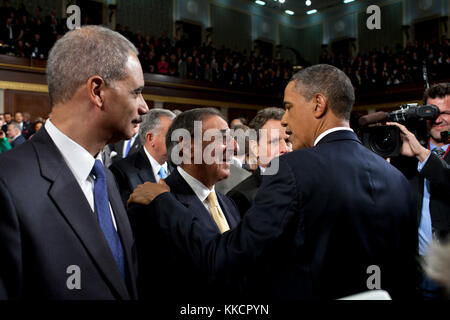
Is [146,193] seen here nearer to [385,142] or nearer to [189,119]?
[189,119]

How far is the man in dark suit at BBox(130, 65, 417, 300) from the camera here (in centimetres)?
137

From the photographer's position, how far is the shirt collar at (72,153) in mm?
1163

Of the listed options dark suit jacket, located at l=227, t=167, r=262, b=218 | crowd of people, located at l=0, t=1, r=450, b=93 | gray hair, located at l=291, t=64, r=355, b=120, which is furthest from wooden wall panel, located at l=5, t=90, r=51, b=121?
gray hair, located at l=291, t=64, r=355, b=120

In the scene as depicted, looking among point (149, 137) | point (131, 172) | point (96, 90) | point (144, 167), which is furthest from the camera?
point (149, 137)

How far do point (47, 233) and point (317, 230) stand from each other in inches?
34.0

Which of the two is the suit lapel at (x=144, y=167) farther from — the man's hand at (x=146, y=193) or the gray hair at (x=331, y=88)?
the gray hair at (x=331, y=88)

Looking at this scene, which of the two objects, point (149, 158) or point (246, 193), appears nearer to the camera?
point (246, 193)

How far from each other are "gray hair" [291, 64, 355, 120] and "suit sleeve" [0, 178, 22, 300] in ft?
3.88

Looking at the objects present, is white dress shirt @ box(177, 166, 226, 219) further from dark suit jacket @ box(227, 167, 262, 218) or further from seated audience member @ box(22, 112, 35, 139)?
seated audience member @ box(22, 112, 35, 139)

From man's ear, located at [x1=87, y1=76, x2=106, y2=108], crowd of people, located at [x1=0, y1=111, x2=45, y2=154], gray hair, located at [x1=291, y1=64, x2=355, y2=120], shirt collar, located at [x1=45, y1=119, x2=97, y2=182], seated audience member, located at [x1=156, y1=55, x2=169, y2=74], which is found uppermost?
seated audience member, located at [x1=156, y1=55, x2=169, y2=74]

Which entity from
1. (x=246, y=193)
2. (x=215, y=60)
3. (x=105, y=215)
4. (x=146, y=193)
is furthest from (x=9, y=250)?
(x=215, y=60)

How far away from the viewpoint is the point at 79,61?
1.17m

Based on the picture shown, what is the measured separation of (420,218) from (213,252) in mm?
1470

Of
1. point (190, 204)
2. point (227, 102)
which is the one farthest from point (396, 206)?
point (227, 102)
